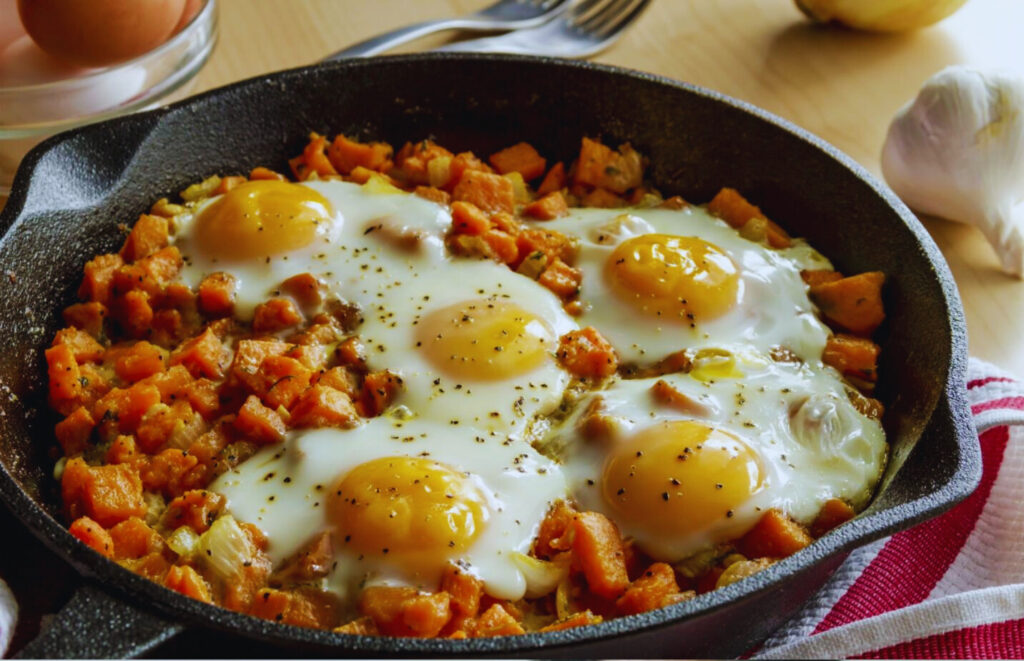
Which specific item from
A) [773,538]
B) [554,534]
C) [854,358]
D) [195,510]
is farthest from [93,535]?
[854,358]

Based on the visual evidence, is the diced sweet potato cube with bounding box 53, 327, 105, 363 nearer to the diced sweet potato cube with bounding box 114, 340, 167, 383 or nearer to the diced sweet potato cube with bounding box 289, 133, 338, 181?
the diced sweet potato cube with bounding box 114, 340, 167, 383

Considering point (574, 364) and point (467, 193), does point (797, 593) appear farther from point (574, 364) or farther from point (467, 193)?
point (467, 193)

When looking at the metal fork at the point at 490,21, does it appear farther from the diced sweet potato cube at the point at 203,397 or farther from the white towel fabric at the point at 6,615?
the white towel fabric at the point at 6,615

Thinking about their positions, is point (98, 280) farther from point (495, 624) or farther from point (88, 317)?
point (495, 624)

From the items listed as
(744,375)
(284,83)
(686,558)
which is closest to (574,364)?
(744,375)

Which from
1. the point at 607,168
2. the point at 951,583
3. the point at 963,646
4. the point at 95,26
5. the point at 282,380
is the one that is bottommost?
the point at 951,583

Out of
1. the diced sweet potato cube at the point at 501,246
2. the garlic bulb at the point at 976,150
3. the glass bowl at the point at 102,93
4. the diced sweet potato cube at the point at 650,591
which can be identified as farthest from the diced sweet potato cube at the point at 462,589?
the garlic bulb at the point at 976,150
